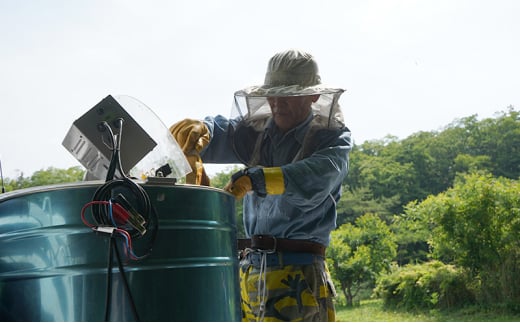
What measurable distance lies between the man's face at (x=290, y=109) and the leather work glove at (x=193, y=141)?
33cm

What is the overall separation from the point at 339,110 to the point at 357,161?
1807 centimetres

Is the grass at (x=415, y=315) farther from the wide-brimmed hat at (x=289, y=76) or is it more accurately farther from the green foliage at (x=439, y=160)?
the wide-brimmed hat at (x=289, y=76)

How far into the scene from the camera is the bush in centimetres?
1125

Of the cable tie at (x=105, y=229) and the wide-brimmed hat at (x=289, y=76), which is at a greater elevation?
the wide-brimmed hat at (x=289, y=76)

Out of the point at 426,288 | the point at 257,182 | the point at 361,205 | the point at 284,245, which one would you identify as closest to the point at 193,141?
the point at 257,182

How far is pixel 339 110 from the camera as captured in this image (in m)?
2.38

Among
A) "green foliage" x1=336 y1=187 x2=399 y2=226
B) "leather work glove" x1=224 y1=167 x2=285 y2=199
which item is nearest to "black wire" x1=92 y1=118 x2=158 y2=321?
"leather work glove" x1=224 y1=167 x2=285 y2=199

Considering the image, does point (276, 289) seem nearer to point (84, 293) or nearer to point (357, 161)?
point (84, 293)

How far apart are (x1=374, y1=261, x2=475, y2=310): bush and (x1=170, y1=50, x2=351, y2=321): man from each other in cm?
946

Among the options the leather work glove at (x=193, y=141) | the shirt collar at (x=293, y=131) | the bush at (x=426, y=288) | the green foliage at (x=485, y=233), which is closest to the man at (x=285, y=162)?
the shirt collar at (x=293, y=131)

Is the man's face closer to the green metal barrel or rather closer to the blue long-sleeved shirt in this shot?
the blue long-sleeved shirt

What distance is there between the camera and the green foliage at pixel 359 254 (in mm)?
12766

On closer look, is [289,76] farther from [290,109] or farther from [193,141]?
[193,141]

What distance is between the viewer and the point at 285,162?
2.37 meters
